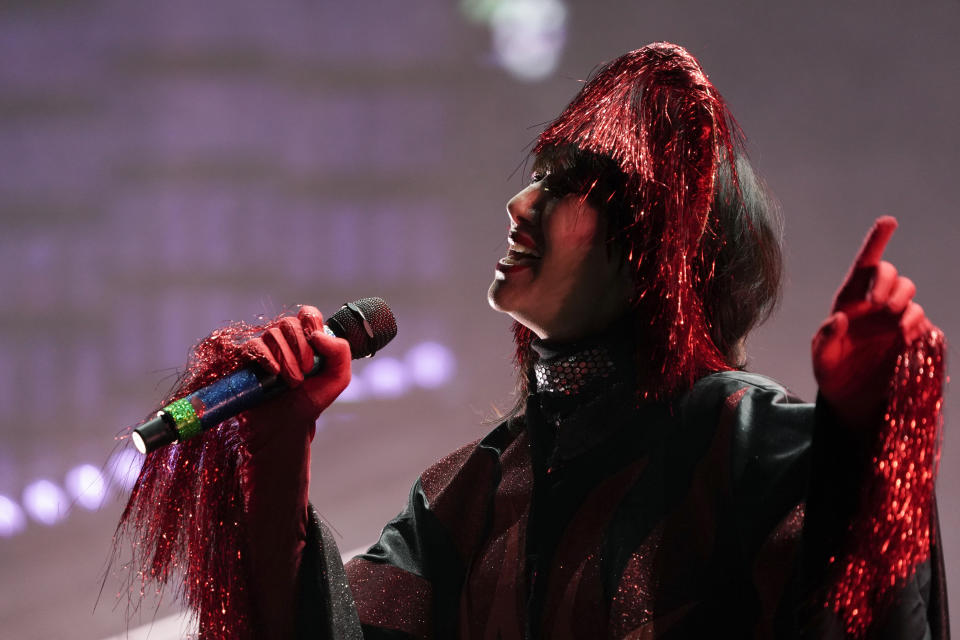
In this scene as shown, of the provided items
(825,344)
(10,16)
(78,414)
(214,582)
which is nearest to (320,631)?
Result: (214,582)

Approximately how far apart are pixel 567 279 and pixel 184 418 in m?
0.45

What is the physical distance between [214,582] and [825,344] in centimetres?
61

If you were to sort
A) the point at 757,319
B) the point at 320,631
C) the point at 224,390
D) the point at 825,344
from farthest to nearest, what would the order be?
the point at 757,319 → the point at 320,631 → the point at 224,390 → the point at 825,344

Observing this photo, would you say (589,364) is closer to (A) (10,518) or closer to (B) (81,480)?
(B) (81,480)

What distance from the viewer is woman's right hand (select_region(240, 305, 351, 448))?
0.85 meters

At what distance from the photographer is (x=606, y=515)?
96 cm

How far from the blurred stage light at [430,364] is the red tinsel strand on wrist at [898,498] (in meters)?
1.45

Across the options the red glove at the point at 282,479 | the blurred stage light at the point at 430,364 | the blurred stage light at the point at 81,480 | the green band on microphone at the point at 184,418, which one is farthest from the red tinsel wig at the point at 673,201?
the blurred stage light at the point at 81,480

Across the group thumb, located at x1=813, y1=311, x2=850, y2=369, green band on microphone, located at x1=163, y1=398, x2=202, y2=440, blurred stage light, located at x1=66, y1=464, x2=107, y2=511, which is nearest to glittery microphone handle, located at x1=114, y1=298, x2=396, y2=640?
green band on microphone, located at x1=163, y1=398, x2=202, y2=440

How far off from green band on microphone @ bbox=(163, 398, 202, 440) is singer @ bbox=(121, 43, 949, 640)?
3.6 inches

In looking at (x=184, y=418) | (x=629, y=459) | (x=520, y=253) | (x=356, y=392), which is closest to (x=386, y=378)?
(x=356, y=392)

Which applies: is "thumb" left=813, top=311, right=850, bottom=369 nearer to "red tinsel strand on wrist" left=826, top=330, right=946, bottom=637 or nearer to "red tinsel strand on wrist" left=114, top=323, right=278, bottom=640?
"red tinsel strand on wrist" left=826, top=330, right=946, bottom=637

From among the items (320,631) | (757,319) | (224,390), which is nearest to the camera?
(224,390)

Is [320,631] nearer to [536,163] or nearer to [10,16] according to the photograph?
[536,163]
